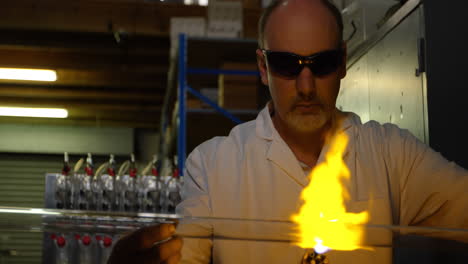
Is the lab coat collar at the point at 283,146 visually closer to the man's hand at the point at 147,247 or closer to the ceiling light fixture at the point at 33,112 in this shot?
the man's hand at the point at 147,247

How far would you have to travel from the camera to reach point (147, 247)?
2.64 ft

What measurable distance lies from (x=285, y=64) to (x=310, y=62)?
67 mm

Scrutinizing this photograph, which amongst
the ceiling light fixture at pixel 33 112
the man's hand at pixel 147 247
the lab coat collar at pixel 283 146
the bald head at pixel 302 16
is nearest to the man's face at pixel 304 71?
the bald head at pixel 302 16

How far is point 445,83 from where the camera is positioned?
6.48 feet

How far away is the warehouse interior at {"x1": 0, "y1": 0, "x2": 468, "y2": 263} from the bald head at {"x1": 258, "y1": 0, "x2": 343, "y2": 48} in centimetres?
61

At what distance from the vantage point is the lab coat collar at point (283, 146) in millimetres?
1607

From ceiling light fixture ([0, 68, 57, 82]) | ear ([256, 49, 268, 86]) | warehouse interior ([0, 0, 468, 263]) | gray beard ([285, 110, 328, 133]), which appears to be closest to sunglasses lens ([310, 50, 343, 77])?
gray beard ([285, 110, 328, 133])

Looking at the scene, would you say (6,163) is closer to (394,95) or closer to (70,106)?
(70,106)

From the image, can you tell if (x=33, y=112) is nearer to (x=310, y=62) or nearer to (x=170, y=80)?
(x=170, y=80)

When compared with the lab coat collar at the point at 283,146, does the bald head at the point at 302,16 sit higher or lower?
higher

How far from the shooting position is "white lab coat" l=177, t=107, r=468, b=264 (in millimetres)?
1481

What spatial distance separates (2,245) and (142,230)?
0.32 meters

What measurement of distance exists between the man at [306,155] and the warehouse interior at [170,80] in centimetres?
46

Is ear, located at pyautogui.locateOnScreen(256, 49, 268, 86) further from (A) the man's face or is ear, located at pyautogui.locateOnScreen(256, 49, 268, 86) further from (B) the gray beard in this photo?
(B) the gray beard
